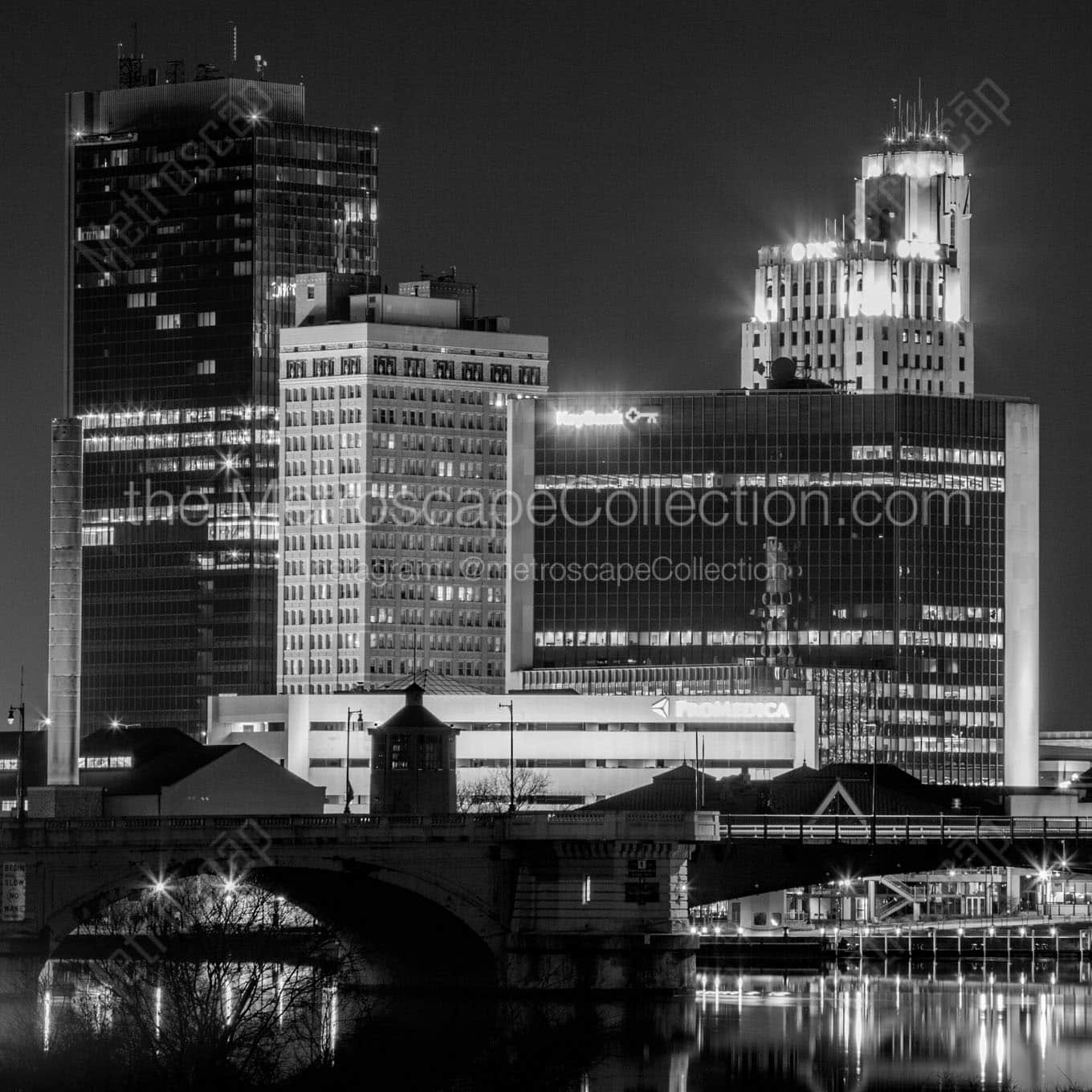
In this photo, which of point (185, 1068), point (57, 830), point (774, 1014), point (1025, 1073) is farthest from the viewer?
point (774, 1014)

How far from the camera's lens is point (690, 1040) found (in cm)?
16525

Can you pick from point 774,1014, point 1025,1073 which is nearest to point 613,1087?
point 1025,1073

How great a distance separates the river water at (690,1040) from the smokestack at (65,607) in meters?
15.9

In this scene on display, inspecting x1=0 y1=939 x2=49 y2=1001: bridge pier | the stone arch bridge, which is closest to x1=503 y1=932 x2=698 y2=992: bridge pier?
the stone arch bridge

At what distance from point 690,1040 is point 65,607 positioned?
50368mm

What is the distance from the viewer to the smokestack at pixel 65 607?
193m

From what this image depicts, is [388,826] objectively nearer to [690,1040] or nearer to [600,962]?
[600,962]

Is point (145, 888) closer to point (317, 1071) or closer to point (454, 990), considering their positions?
point (454, 990)

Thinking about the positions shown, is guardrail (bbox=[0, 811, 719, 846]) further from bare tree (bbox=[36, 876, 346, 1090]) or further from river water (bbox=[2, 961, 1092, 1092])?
river water (bbox=[2, 961, 1092, 1092])

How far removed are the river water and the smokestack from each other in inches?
627

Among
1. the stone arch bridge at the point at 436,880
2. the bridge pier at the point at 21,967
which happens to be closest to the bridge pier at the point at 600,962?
the stone arch bridge at the point at 436,880

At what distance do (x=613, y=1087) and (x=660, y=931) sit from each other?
32311mm

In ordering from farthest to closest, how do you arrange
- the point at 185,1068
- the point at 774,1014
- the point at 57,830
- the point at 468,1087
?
the point at 774,1014 → the point at 57,830 → the point at 468,1087 → the point at 185,1068

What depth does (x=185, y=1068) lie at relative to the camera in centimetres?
13375
